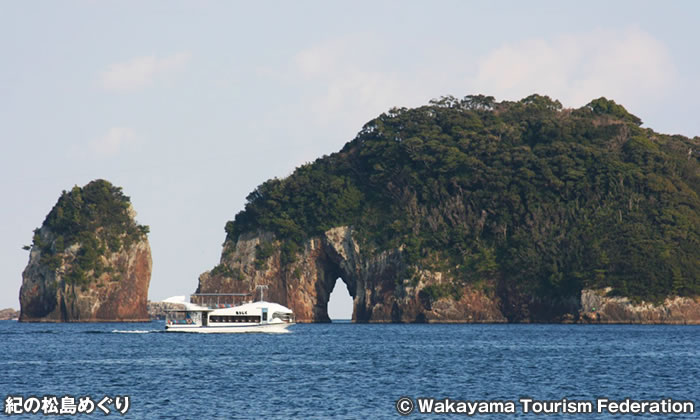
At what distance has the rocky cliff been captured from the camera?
177 metres

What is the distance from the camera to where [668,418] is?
149ft

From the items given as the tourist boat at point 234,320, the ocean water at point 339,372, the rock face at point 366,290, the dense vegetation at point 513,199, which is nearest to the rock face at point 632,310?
the rock face at point 366,290

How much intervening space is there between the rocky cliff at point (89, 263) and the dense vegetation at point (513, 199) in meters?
20.4

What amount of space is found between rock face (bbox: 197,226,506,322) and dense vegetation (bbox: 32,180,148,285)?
60.9 feet

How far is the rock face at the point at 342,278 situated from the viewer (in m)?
158

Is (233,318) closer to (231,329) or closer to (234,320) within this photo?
(234,320)

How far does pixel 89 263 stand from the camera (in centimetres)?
17675

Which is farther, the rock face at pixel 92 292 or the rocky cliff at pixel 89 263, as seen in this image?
the rocky cliff at pixel 89 263

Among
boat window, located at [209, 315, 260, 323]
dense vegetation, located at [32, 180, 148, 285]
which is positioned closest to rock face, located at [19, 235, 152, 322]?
dense vegetation, located at [32, 180, 148, 285]

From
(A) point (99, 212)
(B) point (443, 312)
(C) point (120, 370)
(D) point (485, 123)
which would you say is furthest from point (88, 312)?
(C) point (120, 370)

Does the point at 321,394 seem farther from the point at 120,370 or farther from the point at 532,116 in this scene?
the point at 532,116

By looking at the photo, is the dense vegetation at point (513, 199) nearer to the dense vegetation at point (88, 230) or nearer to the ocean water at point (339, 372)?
the dense vegetation at point (88, 230)

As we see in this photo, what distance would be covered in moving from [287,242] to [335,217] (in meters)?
10.6

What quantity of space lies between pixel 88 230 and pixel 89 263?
6974 millimetres
